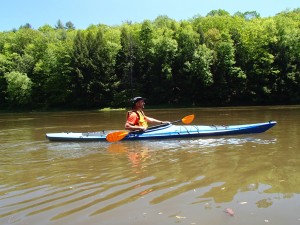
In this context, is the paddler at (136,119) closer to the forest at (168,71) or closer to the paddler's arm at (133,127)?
the paddler's arm at (133,127)

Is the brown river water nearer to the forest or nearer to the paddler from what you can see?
the paddler

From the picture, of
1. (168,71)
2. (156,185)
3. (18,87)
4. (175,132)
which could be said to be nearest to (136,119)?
(175,132)

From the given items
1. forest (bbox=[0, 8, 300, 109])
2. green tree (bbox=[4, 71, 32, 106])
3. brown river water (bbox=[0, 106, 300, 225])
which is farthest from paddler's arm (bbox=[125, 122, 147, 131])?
green tree (bbox=[4, 71, 32, 106])

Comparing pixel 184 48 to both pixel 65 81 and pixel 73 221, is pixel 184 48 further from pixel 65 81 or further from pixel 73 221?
→ pixel 73 221

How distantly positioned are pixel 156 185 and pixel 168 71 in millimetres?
41914

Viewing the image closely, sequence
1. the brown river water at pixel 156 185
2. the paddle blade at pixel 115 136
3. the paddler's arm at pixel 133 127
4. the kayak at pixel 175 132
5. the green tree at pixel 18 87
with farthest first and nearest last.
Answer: the green tree at pixel 18 87, the kayak at pixel 175 132, the paddler's arm at pixel 133 127, the paddle blade at pixel 115 136, the brown river water at pixel 156 185

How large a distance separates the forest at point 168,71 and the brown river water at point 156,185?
36.0 meters

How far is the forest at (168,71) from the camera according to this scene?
4744cm

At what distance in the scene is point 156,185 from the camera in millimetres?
7160

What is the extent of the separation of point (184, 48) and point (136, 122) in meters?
37.1

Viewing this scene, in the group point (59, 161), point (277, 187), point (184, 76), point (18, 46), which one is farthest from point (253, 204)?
point (18, 46)

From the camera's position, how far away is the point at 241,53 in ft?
165

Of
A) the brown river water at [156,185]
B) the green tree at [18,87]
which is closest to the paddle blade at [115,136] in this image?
the brown river water at [156,185]

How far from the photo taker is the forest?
4744cm
